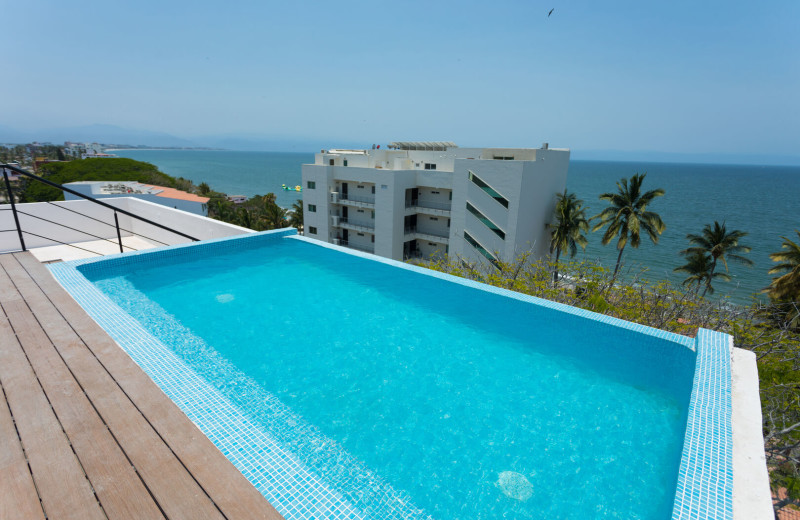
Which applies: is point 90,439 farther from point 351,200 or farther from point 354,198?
point 354,198

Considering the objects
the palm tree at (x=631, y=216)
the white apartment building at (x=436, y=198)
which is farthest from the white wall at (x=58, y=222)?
the palm tree at (x=631, y=216)

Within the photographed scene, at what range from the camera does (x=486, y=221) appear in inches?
1005

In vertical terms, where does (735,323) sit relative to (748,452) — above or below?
below

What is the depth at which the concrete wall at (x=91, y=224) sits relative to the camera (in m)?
8.40

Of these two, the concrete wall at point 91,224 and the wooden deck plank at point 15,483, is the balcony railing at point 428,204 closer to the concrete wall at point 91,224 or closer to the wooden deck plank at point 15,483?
the concrete wall at point 91,224

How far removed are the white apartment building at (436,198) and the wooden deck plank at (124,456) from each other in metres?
22.0

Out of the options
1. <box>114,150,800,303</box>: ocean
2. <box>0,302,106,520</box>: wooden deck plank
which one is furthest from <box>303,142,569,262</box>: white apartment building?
<box>0,302,106,520</box>: wooden deck plank

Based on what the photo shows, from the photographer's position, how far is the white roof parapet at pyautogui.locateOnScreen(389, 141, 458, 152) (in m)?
32.3

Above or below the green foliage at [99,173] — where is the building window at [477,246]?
below

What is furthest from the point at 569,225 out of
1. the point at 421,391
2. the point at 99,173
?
the point at 99,173

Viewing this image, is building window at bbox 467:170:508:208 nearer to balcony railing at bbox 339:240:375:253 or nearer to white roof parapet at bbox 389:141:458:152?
white roof parapet at bbox 389:141:458:152

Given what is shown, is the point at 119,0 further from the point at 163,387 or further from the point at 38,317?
the point at 163,387

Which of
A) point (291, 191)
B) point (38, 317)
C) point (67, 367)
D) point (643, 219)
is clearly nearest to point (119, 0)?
point (38, 317)

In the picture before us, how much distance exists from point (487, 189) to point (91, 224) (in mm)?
20537
